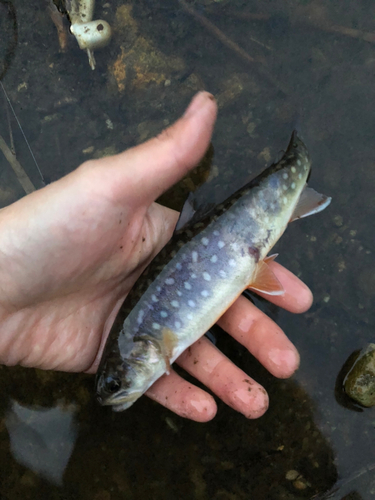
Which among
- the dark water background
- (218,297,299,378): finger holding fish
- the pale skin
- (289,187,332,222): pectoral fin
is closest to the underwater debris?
the dark water background

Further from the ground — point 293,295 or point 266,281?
point 266,281

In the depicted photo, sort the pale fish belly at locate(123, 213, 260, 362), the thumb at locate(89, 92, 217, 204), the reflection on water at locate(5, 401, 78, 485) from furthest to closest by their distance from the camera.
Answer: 1. the reflection on water at locate(5, 401, 78, 485)
2. the pale fish belly at locate(123, 213, 260, 362)
3. the thumb at locate(89, 92, 217, 204)

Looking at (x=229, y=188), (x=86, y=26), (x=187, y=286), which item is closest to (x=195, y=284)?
(x=187, y=286)

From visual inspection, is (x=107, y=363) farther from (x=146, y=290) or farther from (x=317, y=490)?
(x=317, y=490)

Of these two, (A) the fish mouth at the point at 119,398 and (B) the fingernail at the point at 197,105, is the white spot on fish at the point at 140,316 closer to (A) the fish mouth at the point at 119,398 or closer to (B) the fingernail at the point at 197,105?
(A) the fish mouth at the point at 119,398

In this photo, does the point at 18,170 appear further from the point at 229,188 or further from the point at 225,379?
the point at 225,379

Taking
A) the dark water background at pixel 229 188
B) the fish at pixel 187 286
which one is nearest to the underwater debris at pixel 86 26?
the dark water background at pixel 229 188

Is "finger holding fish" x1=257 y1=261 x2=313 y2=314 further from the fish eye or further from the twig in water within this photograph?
the twig in water

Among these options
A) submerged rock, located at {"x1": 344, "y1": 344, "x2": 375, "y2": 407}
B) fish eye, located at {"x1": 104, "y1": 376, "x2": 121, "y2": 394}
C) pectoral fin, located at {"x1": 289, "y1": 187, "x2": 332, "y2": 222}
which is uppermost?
pectoral fin, located at {"x1": 289, "y1": 187, "x2": 332, "y2": 222}
